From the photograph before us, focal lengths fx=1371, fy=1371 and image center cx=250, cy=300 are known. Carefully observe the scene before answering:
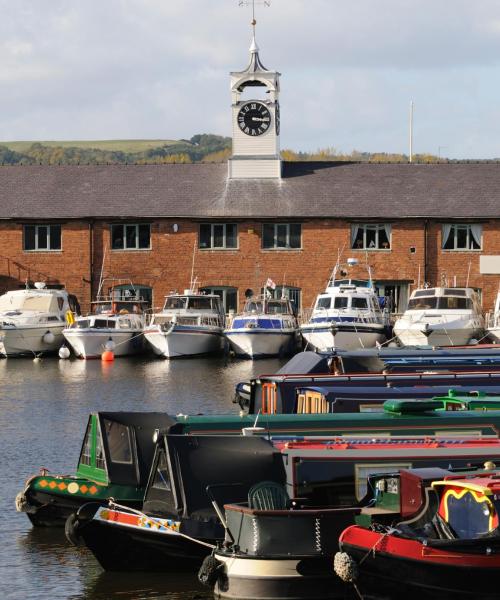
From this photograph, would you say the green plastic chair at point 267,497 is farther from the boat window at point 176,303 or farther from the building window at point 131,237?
the building window at point 131,237

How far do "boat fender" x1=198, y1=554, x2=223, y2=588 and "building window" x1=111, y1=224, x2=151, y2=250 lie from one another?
47580mm

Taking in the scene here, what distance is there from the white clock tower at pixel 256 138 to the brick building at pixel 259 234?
0.14m

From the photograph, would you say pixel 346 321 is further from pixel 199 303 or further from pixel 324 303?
pixel 199 303

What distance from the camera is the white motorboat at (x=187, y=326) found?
57094 millimetres

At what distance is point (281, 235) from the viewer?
63969 millimetres

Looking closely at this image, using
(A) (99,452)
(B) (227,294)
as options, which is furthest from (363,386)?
(B) (227,294)

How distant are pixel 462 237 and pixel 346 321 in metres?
11.0

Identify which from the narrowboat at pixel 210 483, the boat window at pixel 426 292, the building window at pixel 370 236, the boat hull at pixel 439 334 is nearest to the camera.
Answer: the narrowboat at pixel 210 483

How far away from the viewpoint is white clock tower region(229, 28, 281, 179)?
66375mm

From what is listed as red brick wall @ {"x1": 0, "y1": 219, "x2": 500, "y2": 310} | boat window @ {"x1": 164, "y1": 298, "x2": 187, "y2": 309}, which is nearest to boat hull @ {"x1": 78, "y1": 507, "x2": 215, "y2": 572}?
boat window @ {"x1": 164, "y1": 298, "x2": 187, "y2": 309}

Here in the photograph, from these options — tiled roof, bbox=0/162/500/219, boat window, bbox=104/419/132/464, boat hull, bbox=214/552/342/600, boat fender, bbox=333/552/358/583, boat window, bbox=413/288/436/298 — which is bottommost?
boat hull, bbox=214/552/342/600

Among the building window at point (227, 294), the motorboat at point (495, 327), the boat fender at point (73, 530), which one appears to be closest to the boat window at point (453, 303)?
the motorboat at point (495, 327)

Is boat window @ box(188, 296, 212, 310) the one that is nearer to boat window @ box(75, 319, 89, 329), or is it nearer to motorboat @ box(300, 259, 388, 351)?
boat window @ box(75, 319, 89, 329)

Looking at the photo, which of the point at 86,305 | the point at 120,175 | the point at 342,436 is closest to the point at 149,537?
the point at 342,436
